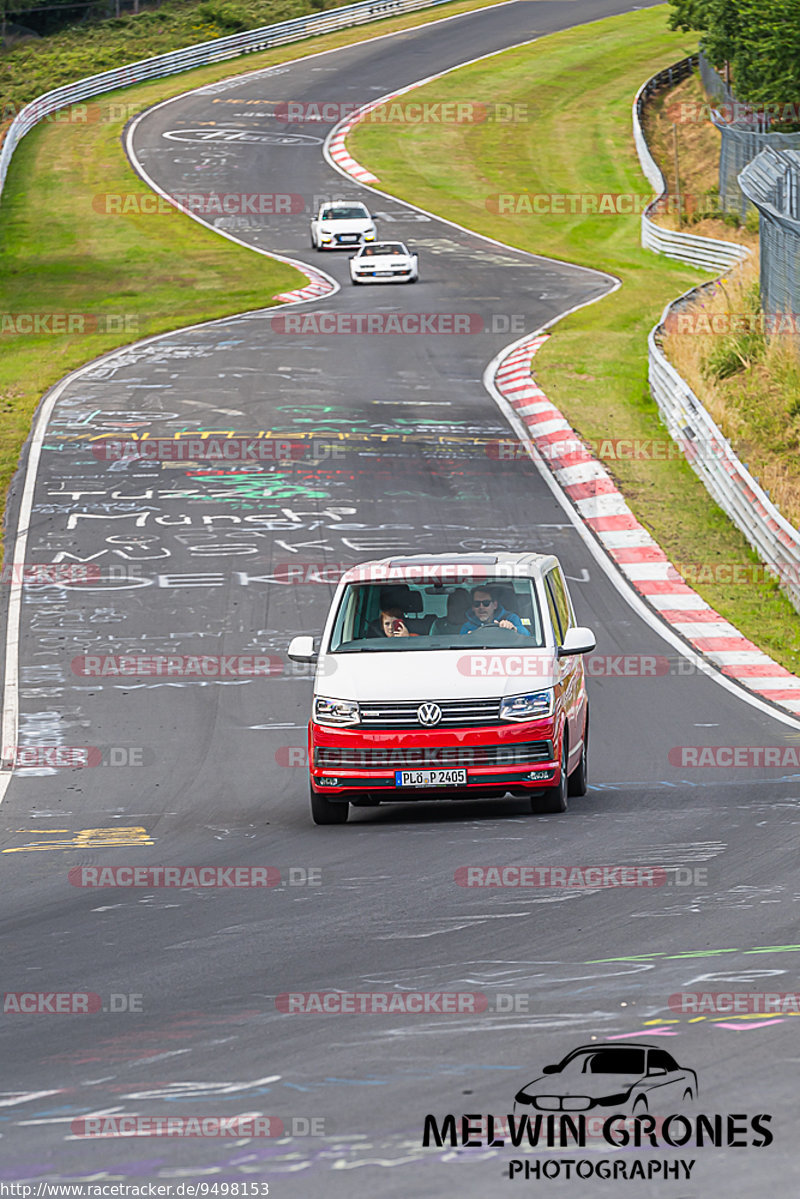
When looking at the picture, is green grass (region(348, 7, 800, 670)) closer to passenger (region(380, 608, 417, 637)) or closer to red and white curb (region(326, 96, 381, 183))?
red and white curb (region(326, 96, 381, 183))

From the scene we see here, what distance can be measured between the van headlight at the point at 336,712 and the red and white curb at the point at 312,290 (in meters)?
30.1

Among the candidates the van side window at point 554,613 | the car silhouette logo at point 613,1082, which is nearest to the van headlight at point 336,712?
the van side window at point 554,613

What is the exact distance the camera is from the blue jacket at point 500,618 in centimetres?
1162

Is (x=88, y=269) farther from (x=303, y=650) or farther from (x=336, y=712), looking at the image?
(x=336, y=712)

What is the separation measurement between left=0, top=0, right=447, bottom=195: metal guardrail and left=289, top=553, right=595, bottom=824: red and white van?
167ft

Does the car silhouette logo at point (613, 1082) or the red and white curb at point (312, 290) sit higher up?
the car silhouette logo at point (613, 1082)

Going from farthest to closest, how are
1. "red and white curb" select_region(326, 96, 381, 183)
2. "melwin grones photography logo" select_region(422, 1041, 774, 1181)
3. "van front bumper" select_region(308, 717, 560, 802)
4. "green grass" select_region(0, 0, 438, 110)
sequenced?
"green grass" select_region(0, 0, 438, 110) → "red and white curb" select_region(326, 96, 381, 183) → "van front bumper" select_region(308, 717, 560, 802) → "melwin grones photography logo" select_region(422, 1041, 774, 1181)

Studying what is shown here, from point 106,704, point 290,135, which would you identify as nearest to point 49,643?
point 106,704

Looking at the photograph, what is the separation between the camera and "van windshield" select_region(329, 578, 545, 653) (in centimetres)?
1154

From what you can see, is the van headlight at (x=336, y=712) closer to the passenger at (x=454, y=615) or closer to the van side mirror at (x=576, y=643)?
the passenger at (x=454, y=615)

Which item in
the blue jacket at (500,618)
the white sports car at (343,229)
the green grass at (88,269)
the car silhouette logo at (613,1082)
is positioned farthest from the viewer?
the white sports car at (343,229)

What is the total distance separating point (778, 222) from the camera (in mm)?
24984

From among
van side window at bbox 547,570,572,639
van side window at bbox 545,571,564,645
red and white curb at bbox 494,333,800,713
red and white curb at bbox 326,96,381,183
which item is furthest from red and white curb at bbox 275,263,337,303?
van side window at bbox 545,571,564,645

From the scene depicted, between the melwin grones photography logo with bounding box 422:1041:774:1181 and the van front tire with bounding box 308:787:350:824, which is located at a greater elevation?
the melwin grones photography logo with bounding box 422:1041:774:1181
